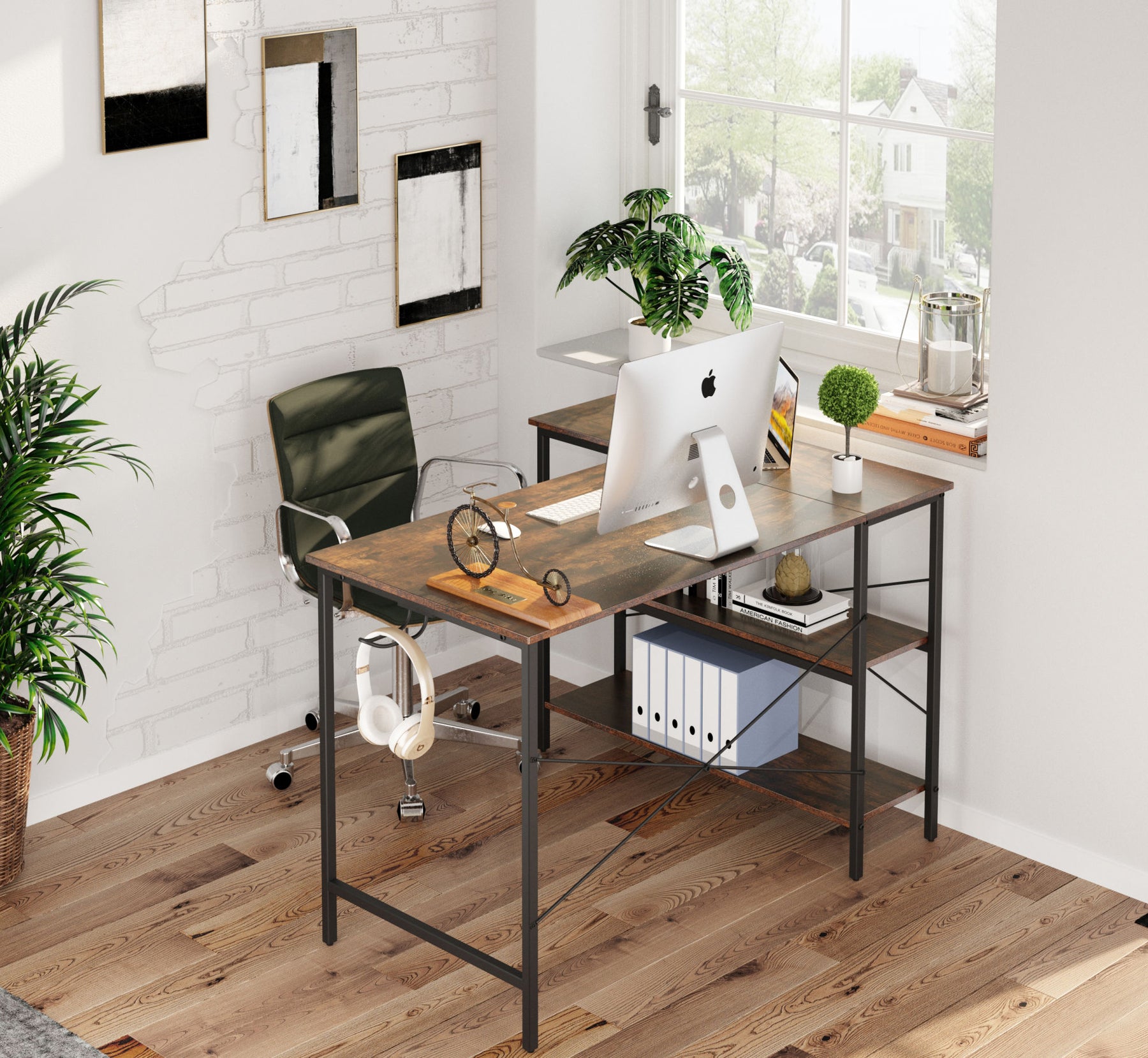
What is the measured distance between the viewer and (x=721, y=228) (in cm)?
459

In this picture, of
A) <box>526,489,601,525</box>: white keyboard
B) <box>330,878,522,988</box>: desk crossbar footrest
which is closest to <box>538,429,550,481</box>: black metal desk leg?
<box>526,489,601,525</box>: white keyboard

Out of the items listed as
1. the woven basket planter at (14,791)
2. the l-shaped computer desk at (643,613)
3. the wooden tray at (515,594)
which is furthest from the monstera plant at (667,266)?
the woven basket planter at (14,791)

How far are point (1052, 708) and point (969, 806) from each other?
379 mm

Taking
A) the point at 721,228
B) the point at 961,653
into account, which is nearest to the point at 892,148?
the point at 721,228

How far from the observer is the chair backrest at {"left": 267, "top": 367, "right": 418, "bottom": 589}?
4129 mm

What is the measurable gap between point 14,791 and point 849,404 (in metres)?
2.03

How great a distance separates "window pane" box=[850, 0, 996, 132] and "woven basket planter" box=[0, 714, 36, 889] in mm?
2478

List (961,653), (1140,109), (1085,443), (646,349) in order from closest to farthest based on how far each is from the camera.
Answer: (1140,109) → (1085,443) → (961,653) → (646,349)

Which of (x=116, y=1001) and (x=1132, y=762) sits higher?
(x=1132, y=762)

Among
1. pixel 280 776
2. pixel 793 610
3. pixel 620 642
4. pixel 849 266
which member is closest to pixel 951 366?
pixel 849 266

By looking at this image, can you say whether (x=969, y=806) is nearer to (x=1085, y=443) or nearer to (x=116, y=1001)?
(x=1085, y=443)

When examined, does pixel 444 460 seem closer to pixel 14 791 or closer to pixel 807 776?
pixel 807 776

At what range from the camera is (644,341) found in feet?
14.2

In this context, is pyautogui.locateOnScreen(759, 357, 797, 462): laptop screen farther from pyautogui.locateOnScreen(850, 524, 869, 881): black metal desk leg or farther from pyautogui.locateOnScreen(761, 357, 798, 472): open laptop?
pyautogui.locateOnScreen(850, 524, 869, 881): black metal desk leg
